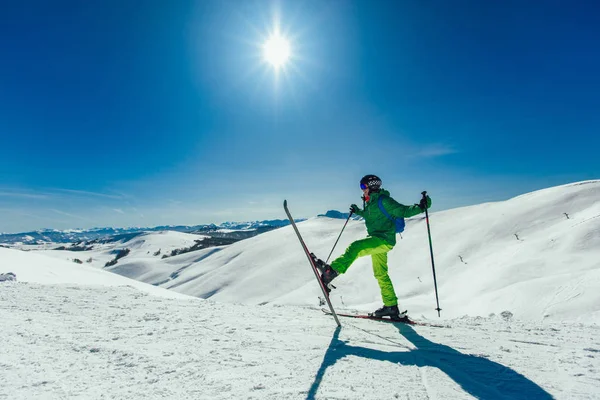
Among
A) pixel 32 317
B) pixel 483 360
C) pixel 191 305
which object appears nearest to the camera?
pixel 483 360

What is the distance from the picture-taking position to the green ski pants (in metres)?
5.58

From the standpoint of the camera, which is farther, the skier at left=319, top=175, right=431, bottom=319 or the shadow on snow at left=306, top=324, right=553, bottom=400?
the skier at left=319, top=175, right=431, bottom=319

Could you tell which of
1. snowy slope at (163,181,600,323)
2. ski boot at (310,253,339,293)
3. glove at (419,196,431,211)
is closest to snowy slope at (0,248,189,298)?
ski boot at (310,253,339,293)

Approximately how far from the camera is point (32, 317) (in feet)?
15.6

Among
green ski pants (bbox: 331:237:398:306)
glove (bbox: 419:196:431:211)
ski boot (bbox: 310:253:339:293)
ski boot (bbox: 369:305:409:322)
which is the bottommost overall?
ski boot (bbox: 369:305:409:322)

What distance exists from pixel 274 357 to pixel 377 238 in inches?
126

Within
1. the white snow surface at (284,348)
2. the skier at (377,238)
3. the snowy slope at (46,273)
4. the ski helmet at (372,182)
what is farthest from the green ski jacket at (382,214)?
the snowy slope at (46,273)

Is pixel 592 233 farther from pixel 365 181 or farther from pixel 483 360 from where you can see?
pixel 483 360

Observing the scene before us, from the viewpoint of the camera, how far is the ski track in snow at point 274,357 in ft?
8.86

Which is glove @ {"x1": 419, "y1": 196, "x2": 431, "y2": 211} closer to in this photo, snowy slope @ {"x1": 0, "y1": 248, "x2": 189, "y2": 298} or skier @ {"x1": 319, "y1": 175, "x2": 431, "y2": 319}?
skier @ {"x1": 319, "y1": 175, "x2": 431, "y2": 319}

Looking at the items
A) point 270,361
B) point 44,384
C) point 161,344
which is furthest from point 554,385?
point 44,384

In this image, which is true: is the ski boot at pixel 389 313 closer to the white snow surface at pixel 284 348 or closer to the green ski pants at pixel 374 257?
the green ski pants at pixel 374 257

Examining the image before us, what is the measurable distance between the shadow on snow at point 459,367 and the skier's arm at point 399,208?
2240 millimetres

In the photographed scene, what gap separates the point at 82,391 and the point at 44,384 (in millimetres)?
405
